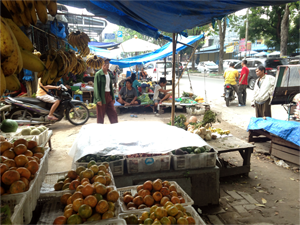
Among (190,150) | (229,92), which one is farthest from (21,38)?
(229,92)

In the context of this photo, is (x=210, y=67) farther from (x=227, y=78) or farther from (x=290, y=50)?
(x=227, y=78)

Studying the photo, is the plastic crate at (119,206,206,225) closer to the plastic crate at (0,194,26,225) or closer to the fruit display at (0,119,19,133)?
the plastic crate at (0,194,26,225)

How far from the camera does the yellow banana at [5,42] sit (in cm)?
115

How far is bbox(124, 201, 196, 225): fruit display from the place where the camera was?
1.95 metres

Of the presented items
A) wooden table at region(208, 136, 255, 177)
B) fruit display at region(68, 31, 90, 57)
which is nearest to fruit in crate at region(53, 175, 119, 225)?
wooden table at region(208, 136, 255, 177)

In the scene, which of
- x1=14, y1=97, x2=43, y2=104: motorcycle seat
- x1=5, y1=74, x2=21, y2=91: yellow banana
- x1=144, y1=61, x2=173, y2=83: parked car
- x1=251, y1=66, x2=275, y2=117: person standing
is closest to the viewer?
x1=5, y1=74, x2=21, y2=91: yellow banana

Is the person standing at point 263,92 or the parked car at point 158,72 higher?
the parked car at point 158,72

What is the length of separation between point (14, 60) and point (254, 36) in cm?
2690

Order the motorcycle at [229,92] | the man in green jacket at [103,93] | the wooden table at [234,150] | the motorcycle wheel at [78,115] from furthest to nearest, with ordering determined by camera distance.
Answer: the motorcycle at [229,92]
the motorcycle wheel at [78,115]
the man in green jacket at [103,93]
the wooden table at [234,150]

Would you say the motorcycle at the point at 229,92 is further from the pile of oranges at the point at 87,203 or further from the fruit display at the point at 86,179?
the pile of oranges at the point at 87,203

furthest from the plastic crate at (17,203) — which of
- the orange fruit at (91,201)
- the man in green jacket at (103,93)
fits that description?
the man in green jacket at (103,93)

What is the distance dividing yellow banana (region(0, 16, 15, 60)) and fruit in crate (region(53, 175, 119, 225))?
1.30 meters

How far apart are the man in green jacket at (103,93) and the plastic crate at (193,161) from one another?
10.1 feet

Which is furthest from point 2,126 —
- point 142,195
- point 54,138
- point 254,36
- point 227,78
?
point 254,36
